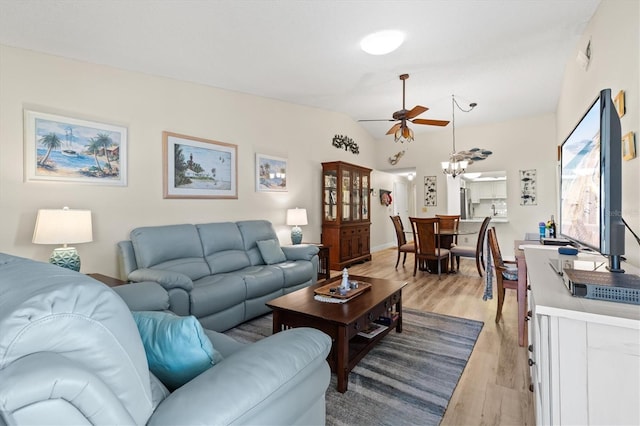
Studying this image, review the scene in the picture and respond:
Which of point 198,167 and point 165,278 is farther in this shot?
point 198,167

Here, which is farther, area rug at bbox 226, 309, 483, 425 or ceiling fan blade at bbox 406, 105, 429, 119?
ceiling fan blade at bbox 406, 105, 429, 119

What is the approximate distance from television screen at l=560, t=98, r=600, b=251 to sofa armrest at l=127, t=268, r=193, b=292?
263 cm

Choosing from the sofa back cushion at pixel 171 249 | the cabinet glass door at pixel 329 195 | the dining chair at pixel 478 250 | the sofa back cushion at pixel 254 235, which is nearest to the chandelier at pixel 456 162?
the dining chair at pixel 478 250

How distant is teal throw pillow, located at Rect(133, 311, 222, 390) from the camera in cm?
97

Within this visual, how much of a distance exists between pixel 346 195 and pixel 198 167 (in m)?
2.79

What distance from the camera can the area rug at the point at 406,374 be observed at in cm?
166

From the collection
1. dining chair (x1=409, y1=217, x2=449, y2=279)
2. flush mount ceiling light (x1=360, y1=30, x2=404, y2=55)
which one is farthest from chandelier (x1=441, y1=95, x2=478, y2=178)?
flush mount ceiling light (x1=360, y1=30, x2=404, y2=55)

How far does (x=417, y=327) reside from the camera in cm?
279

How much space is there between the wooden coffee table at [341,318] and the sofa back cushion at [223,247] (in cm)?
112

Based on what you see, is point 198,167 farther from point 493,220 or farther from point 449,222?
point 493,220

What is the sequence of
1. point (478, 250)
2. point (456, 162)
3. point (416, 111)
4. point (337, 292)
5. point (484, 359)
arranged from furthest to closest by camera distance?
point (456, 162)
point (478, 250)
point (416, 111)
point (337, 292)
point (484, 359)

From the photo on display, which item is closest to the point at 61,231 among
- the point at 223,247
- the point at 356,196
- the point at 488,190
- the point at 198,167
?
the point at 223,247

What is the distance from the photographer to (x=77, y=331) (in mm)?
660

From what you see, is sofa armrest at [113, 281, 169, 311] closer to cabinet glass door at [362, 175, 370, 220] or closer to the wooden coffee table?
the wooden coffee table
